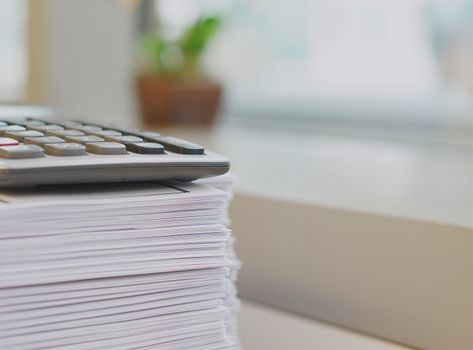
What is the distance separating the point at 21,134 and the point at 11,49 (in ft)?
3.08

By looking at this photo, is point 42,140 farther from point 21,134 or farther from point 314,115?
point 314,115

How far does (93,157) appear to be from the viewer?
0.46m

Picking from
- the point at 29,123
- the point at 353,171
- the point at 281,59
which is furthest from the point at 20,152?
the point at 281,59

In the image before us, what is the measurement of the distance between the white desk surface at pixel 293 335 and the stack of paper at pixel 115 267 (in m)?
0.10

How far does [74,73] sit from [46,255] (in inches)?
33.2

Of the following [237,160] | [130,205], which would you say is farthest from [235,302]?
[237,160]

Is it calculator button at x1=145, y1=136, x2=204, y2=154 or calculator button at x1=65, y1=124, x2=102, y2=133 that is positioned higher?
calculator button at x1=145, y1=136, x2=204, y2=154

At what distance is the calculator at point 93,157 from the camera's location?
43cm

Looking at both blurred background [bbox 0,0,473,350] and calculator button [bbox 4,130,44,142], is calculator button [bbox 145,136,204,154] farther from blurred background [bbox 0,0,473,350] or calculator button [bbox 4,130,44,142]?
blurred background [bbox 0,0,473,350]

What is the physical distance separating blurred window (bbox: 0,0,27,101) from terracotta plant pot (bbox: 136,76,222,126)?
21cm

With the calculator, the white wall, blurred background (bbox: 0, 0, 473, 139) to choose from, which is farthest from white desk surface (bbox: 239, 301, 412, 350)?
the white wall

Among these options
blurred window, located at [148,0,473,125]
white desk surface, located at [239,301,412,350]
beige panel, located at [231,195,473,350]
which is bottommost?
white desk surface, located at [239,301,412,350]

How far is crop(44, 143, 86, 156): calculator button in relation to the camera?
452 mm

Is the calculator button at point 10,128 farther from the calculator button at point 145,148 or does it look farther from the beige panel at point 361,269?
the beige panel at point 361,269
